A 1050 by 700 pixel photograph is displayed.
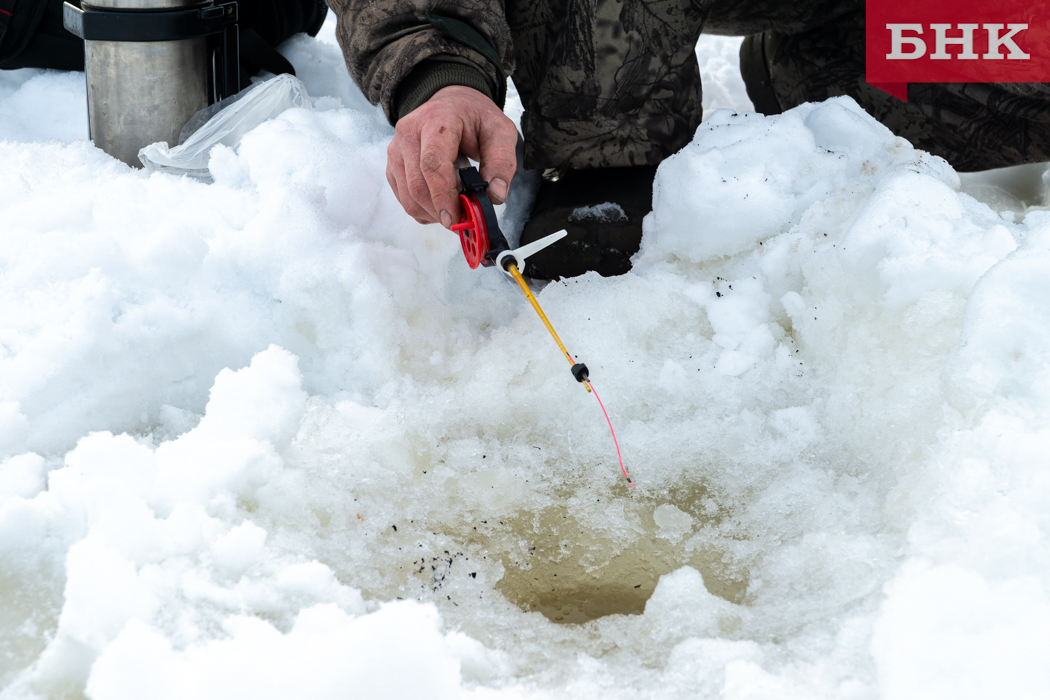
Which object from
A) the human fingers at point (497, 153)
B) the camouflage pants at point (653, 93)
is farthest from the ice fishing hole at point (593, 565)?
the camouflage pants at point (653, 93)

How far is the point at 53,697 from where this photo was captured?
689 millimetres

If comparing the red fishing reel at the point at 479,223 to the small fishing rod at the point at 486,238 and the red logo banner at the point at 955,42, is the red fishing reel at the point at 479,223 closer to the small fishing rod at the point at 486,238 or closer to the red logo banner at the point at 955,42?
the small fishing rod at the point at 486,238

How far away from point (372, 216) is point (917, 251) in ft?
2.72

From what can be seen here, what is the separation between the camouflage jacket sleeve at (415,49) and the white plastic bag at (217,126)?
214 mm

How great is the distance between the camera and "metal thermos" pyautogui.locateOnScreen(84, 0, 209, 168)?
148 cm

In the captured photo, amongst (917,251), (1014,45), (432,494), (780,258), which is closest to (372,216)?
(432,494)

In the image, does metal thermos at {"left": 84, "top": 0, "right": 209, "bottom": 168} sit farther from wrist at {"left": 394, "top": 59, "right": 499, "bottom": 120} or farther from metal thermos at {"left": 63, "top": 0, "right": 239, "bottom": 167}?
wrist at {"left": 394, "top": 59, "right": 499, "bottom": 120}

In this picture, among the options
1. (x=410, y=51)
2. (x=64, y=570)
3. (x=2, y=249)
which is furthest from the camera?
(x=410, y=51)

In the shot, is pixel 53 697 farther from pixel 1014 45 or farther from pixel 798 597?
pixel 1014 45

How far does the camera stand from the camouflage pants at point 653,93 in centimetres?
149

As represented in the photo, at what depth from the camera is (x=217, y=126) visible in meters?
1.51

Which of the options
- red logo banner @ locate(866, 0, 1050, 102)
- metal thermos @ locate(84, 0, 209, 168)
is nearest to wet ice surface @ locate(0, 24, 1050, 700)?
metal thermos @ locate(84, 0, 209, 168)

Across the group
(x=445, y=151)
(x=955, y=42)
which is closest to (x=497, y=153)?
(x=445, y=151)

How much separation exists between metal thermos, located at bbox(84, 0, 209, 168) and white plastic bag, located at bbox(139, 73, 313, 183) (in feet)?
0.16
